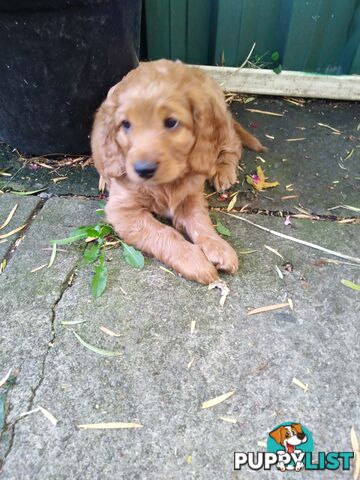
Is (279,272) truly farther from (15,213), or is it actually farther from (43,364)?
(15,213)

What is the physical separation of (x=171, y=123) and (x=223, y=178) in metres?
0.81

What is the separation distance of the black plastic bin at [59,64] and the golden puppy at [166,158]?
0.48 m

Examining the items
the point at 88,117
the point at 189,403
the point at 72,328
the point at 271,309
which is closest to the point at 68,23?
the point at 88,117

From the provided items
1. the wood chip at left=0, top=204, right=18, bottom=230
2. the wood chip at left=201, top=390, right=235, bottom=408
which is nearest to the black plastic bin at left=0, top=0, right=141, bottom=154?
the wood chip at left=0, top=204, right=18, bottom=230

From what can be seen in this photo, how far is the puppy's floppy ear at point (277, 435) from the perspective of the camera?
1.53 metres

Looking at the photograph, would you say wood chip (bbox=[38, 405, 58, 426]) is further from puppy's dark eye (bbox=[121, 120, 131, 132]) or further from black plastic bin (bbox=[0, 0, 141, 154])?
black plastic bin (bbox=[0, 0, 141, 154])

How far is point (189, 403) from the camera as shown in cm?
162

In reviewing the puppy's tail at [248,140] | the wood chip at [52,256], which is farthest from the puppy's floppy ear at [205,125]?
the wood chip at [52,256]

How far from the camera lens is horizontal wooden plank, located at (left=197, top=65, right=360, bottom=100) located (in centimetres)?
348

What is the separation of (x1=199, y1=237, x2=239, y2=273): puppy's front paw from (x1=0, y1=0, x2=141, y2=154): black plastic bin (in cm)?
132

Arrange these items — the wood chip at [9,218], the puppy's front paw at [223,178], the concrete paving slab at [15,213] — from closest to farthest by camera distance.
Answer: the concrete paving slab at [15,213] < the wood chip at [9,218] < the puppy's front paw at [223,178]

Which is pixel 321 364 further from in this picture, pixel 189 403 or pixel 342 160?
pixel 342 160

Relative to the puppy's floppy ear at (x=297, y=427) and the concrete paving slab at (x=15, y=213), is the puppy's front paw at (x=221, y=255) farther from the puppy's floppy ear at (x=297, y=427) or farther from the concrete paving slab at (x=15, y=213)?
the concrete paving slab at (x=15, y=213)

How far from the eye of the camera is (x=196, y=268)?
204 cm
